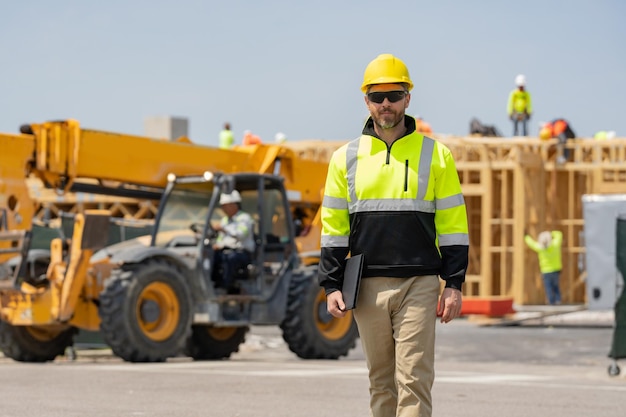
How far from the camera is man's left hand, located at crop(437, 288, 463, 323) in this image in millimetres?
6707

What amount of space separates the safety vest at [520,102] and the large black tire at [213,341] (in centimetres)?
1860

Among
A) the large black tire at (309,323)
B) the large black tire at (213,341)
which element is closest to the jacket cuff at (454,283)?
the large black tire at (309,323)

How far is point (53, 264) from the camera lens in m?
16.5

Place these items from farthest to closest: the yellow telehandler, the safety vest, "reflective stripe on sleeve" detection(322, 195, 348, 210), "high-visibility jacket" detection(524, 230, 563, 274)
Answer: the safety vest
"high-visibility jacket" detection(524, 230, 563, 274)
the yellow telehandler
"reflective stripe on sleeve" detection(322, 195, 348, 210)

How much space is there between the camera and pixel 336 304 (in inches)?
268

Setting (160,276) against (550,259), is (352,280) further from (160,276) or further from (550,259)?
(550,259)

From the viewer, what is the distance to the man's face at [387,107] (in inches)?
270

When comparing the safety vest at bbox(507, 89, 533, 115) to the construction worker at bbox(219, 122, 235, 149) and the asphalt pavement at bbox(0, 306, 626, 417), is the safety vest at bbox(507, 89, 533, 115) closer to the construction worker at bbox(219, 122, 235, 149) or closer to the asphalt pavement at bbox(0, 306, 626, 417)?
the construction worker at bbox(219, 122, 235, 149)

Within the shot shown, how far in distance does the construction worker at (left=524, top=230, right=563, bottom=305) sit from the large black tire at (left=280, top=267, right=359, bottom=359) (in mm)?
13865

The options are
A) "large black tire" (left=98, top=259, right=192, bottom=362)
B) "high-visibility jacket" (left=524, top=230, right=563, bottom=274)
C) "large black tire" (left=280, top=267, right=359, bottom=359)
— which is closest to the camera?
"large black tire" (left=98, top=259, right=192, bottom=362)

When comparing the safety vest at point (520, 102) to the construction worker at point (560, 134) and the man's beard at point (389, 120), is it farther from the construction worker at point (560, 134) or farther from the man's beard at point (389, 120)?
the man's beard at point (389, 120)

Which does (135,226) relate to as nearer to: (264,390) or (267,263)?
(267,263)

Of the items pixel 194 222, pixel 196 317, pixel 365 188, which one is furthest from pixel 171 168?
pixel 365 188

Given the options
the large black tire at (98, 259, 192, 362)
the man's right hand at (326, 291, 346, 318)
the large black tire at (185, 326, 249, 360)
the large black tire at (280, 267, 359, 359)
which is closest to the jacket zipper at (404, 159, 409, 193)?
the man's right hand at (326, 291, 346, 318)
